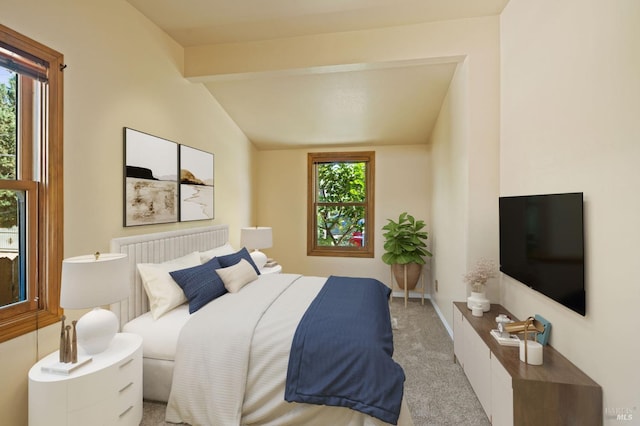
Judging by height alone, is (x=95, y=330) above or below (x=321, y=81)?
below

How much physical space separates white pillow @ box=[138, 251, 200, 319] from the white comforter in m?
0.42

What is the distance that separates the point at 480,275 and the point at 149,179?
2.98 m

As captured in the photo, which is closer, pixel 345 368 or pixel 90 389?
pixel 90 389

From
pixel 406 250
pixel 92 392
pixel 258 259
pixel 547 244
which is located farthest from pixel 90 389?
pixel 406 250

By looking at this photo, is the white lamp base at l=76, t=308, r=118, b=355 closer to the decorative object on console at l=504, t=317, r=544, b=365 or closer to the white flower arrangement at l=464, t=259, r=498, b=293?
the decorative object on console at l=504, t=317, r=544, b=365

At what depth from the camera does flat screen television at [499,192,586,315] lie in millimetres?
1648

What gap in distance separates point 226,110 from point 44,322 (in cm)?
302

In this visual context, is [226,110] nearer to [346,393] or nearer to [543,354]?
[346,393]

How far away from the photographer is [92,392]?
5.23 feet

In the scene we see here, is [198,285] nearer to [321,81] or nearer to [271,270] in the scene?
[271,270]

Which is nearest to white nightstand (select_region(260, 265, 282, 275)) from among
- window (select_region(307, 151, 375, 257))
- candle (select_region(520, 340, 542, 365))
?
window (select_region(307, 151, 375, 257))

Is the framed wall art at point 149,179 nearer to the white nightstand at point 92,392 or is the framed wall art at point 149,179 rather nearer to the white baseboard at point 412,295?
the white nightstand at point 92,392

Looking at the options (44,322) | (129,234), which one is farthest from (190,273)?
(44,322)

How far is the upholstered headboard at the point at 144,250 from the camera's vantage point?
2.34 m
